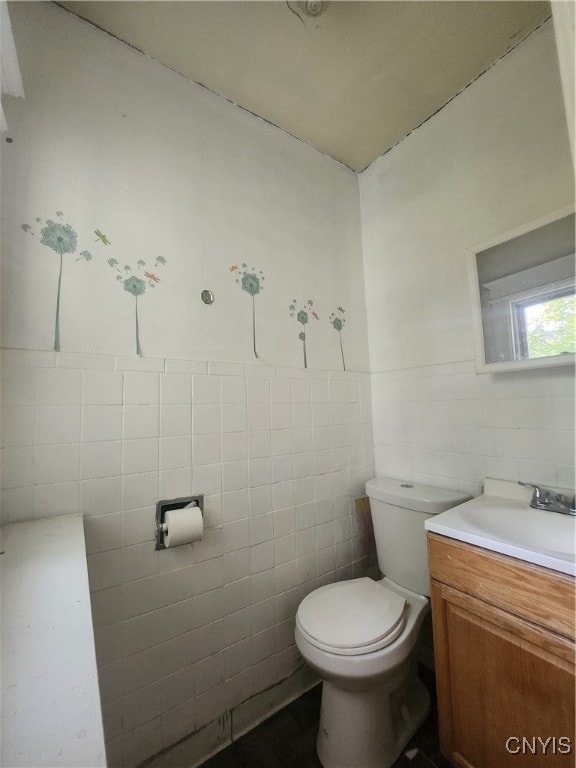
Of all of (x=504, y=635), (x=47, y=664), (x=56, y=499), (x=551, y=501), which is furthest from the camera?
(x=551, y=501)

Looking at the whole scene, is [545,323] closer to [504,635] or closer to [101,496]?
[504,635]

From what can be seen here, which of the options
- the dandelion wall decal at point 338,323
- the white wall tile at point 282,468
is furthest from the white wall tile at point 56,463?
the dandelion wall decal at point 338,323

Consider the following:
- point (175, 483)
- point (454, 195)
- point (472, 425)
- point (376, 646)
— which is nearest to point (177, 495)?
point (175, 483)

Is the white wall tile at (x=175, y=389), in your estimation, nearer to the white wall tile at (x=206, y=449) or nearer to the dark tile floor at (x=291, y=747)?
the white wall tile at (x=206, y=449)

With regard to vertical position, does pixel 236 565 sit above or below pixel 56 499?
below

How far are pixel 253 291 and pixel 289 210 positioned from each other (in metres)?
0.49

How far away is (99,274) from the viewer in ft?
3.39

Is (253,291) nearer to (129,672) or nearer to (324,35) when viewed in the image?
(324,35)

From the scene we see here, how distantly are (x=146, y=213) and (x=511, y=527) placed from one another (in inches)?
63.8

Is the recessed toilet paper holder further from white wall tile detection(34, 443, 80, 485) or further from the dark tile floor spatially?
the dark tile floor

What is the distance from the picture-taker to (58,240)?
98 centimetres

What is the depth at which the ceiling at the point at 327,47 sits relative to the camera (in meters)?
1.08

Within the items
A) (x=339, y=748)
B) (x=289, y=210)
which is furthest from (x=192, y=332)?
(x=339, y=748)

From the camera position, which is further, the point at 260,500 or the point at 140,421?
the point at 260,500
